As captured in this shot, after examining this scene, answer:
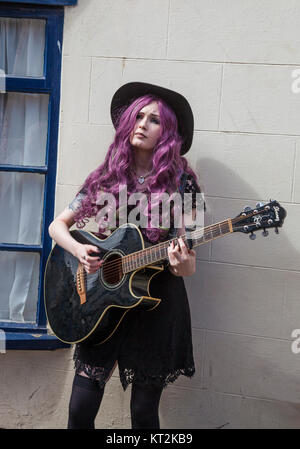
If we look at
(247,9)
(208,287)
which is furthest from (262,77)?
(208,287)

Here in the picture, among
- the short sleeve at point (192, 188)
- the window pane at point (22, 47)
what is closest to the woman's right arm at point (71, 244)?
the short sleeve at point (192, 188)

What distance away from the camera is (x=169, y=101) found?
235 cm

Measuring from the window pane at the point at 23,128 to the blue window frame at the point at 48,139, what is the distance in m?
0.05

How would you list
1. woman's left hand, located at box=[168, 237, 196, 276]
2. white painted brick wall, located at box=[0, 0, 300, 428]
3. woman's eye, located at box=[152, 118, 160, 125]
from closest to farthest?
woman's left hand, located at box=[168, 237, 196, 276] → woman's eye, located at box=[152, 118, 160, 125] → white painted brick wall, located at box=[0, 0, 300, 428]

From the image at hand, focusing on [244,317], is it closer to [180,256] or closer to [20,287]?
[180,256]

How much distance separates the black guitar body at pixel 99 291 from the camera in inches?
82.0

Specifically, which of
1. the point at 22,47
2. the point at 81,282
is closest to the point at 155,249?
the point at 81,282

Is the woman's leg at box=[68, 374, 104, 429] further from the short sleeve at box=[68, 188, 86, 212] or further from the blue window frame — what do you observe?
the short sleeve at box=[68, 188, 86, 212]

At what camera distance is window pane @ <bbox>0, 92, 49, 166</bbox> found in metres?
2.93

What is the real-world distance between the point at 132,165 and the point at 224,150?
0.66 m

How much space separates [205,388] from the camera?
2.81 m

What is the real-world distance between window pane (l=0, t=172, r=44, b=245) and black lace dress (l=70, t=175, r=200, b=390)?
988 mm

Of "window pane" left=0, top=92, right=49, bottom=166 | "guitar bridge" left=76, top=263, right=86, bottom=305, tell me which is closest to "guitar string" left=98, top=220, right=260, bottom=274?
"guitar bridge" left=76, top=263, right=86, bottom=305

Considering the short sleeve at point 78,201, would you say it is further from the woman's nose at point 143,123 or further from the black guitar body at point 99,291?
the woman's nose at point 143,123
